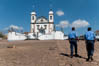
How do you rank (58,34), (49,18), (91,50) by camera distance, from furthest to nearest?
(49,18) < (58,34) < (91,50)

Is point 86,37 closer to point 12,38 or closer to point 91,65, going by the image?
point 91,65

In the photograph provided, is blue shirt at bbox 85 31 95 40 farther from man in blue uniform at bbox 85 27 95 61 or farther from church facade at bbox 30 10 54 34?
church facade at bbox 30 10 54 34

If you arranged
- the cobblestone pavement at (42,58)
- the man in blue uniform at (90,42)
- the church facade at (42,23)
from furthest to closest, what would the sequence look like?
the church facade at (42,23), the man in blue uniform at (90,42), the cobblestone pavement at (42,58)

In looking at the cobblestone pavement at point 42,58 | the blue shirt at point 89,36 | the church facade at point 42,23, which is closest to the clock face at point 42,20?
the church facade at point 42,23

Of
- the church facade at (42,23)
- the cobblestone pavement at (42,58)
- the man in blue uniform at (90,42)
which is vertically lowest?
the cobblestone pavement at (42,58)

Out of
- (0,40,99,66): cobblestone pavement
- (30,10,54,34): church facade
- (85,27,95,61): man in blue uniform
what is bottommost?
(0,40,99,66): cobblestone pavement

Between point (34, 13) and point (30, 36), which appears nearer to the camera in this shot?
point (30, 36)

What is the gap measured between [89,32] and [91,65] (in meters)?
1.69

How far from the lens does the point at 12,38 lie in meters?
43.5

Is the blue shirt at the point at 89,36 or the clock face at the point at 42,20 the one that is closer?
the blue shirt at the point at 89,36

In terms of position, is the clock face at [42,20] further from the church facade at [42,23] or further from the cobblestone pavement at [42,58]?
the cobblestone pavement at [42,58]

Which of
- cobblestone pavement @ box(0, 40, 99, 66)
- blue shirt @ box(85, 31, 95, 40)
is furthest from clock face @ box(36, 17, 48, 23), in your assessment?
blue shirt @ box(85, 31, 95, 40)

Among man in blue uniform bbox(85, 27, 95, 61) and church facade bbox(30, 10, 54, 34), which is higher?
church facade bbox(30, 10, 54, 34)

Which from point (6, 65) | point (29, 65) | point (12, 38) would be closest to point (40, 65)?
point (29, 65)
